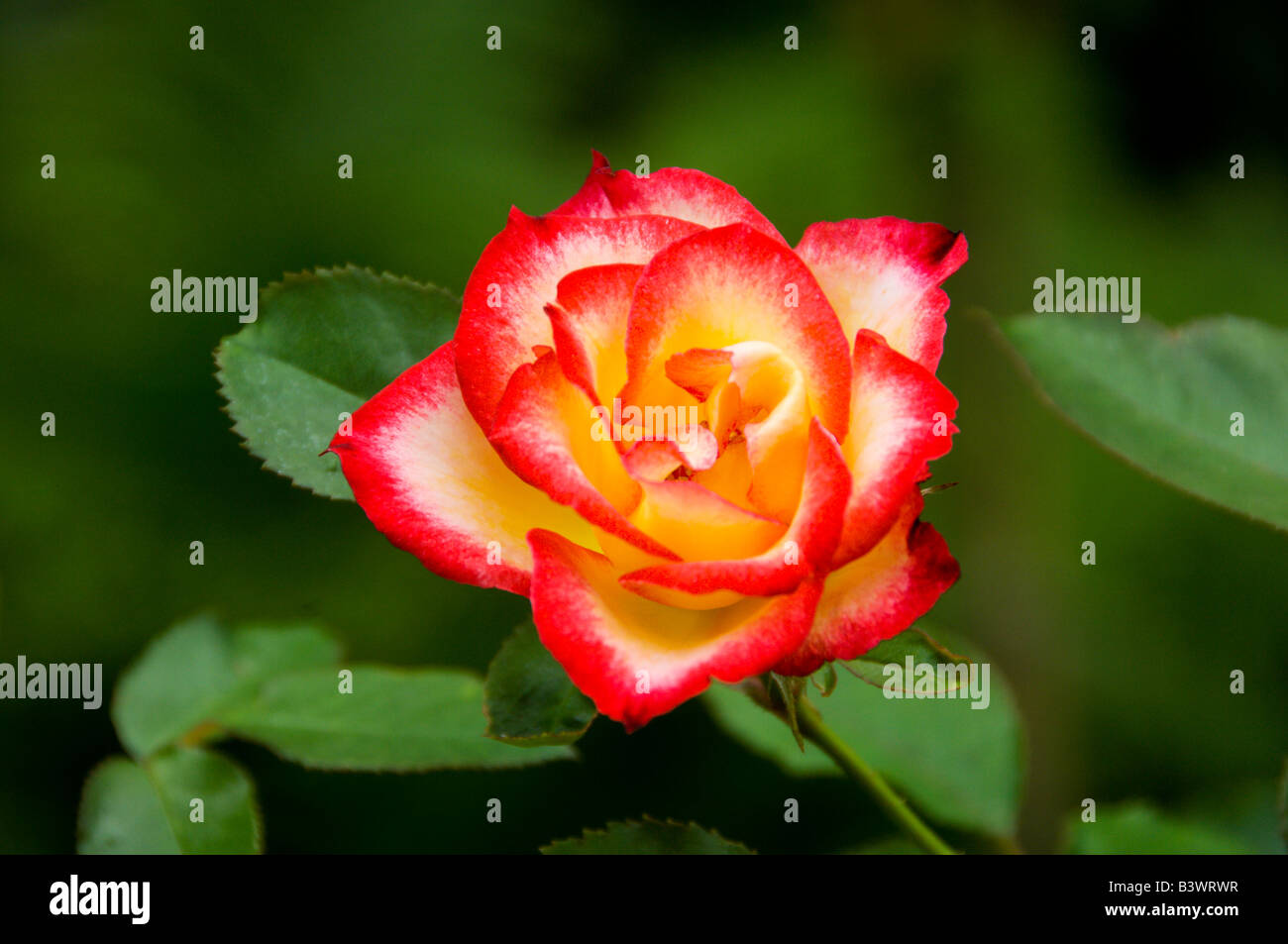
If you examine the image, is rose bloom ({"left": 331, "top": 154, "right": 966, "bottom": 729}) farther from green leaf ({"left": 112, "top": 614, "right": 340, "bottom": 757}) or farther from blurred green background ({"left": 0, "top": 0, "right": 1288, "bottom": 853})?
blurred green background ({"left": 0, "top": 0, "right": 1288, "bottom": 853})

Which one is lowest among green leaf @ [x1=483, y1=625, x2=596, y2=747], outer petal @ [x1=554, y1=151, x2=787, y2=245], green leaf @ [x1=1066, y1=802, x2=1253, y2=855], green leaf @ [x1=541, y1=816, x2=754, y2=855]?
green leaf @ [x1=1066, y1=802, x2=1253, y2=855]

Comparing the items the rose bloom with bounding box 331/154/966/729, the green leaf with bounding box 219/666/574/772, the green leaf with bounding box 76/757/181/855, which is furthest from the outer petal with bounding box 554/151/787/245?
the green leaf with bounding box 76/757/181/855

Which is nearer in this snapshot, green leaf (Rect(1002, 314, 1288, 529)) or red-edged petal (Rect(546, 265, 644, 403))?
red-edged petal (Rect(546, 265, 644, 403))

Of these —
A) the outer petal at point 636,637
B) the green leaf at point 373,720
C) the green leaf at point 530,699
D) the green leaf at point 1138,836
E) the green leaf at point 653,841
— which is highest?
the outer petal at point 636,637

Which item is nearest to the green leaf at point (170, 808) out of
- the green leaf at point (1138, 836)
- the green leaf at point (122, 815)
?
the green leaf at point (122, 815)

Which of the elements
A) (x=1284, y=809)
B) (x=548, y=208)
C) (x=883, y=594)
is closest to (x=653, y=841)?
(x=883, y=594)

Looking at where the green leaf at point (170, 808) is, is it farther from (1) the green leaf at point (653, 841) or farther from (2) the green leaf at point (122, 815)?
(1) the green leaf at point (653, 841)

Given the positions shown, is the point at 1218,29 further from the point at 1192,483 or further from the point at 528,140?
the point at 1192,483
